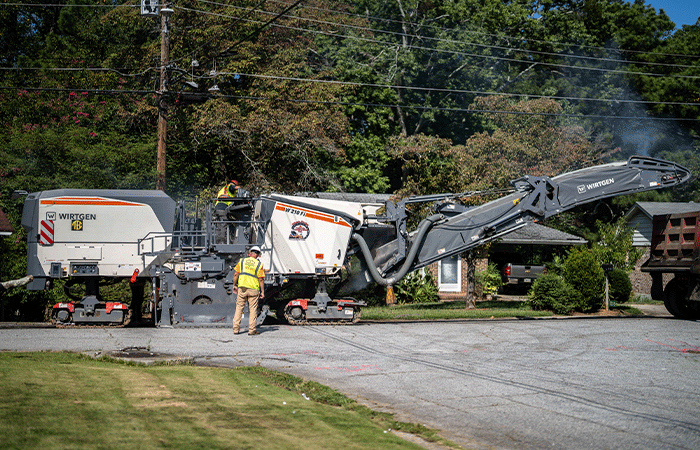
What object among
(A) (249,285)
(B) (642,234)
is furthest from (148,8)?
(B) (642,234)

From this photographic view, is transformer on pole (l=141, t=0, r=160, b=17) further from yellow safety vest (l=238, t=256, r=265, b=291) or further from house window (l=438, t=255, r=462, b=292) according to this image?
house window (l=438, t=255, r=462, b=292)

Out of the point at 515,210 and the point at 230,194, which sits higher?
the point at 230,194

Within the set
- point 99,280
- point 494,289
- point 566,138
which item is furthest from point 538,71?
point 99,280

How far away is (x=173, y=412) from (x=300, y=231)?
9.60 m

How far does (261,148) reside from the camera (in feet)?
92.7

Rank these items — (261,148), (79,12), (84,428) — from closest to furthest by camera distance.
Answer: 1. (84,428)
2. (261,148)
3. (79,12)

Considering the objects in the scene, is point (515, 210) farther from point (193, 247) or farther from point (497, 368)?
point (193, 247)

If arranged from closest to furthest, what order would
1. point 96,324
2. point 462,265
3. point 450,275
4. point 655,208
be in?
point 96,324 → point 450,275 → point 462,265 → point 655,208

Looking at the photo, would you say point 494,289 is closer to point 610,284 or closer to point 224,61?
point 610,284

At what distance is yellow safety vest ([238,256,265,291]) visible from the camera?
1473cm

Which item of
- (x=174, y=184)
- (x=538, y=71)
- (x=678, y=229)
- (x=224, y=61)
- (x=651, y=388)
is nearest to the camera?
(x=651, y=388)

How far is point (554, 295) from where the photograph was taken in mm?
20531

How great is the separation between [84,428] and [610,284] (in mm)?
21896

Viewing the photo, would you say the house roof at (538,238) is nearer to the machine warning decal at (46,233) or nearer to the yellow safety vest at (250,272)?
the yellow safety vest at (250,272)
